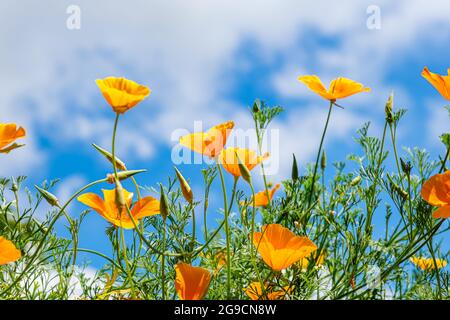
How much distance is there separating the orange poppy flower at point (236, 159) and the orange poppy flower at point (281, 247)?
11 cm

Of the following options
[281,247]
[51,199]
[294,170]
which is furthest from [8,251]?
A: [294,170]

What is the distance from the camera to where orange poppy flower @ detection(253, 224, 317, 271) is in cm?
80

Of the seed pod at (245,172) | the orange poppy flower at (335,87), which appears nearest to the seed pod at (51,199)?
the seed pod at (245,172)

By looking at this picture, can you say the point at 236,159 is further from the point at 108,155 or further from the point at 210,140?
the point at 108,155

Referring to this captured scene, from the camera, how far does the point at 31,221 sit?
3.44 feet

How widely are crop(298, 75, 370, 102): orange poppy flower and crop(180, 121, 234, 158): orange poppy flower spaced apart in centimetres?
19

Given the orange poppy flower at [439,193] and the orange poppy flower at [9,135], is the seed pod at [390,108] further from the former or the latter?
the orange poppy flower at [9,135]

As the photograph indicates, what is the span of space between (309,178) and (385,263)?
0.65 feet

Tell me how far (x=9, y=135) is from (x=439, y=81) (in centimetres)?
63

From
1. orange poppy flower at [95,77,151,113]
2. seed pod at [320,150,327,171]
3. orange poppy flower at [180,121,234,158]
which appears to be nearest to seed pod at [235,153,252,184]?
orange poppy flower at [180,121,234,158]

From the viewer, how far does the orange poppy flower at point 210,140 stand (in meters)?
0.85

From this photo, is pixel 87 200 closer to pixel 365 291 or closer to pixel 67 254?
pixel 67 254
